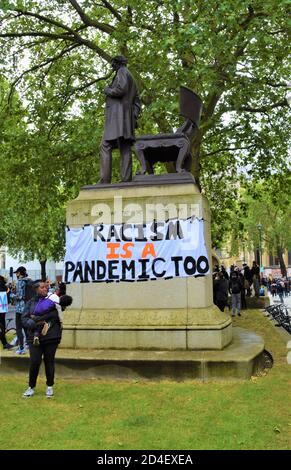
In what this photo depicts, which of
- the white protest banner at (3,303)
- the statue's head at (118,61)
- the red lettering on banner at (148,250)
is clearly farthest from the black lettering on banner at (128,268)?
the white protest banner at (3,303)

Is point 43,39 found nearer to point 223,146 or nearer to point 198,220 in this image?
point 223,146

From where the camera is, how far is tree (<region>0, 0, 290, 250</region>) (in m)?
14.0

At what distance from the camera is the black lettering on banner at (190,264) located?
353 inches

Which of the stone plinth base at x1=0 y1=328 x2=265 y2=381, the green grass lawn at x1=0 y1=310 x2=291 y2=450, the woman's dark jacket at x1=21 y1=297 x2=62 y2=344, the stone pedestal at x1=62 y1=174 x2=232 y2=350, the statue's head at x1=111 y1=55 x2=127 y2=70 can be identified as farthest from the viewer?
the statue's head at x1=111 y1=55 x2=127 y2=70

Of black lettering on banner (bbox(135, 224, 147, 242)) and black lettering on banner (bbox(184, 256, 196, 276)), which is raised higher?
black lettering on banner (bbox(135, 224, 147, 242))

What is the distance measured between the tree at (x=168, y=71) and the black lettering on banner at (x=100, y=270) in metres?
6.78

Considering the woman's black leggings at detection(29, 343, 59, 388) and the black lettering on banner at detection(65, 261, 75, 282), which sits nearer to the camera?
the woman's black leggings at detection(29, 343, 59, 388)

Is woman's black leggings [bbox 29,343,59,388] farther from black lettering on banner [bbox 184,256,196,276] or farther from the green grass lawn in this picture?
black lettering on banner [bbox 184,256,196,276]

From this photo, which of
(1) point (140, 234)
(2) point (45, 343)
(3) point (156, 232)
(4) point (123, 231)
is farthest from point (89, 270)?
(2) point (45, 343)

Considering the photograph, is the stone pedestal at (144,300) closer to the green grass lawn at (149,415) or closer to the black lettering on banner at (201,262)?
the black lettering on banner at (201,262)

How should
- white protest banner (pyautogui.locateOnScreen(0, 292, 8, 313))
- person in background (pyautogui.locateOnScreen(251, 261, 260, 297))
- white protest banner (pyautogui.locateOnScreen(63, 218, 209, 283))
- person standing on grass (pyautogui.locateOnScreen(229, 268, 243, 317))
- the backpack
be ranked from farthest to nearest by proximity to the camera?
person in background (pyautogui.locateOnScreen(251, 261, 260, 297)), person standing on grass (pyautogui.locateOnScreen(229, 268, 243, 317)), white protest banner (pyautogui.locateOnScreen(0, 292, 8, 313)), the backpack, white protest banner (pyautogui.locateOnScreen(63, 218, 209, 283))

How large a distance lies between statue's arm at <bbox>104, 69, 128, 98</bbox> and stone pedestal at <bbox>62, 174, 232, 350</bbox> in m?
1.84

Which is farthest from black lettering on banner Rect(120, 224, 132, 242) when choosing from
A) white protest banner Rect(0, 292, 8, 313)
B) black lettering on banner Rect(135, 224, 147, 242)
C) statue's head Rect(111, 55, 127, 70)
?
white protest banner Rect(0, 292, 8, 313)

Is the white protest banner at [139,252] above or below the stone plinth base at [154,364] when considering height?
above
